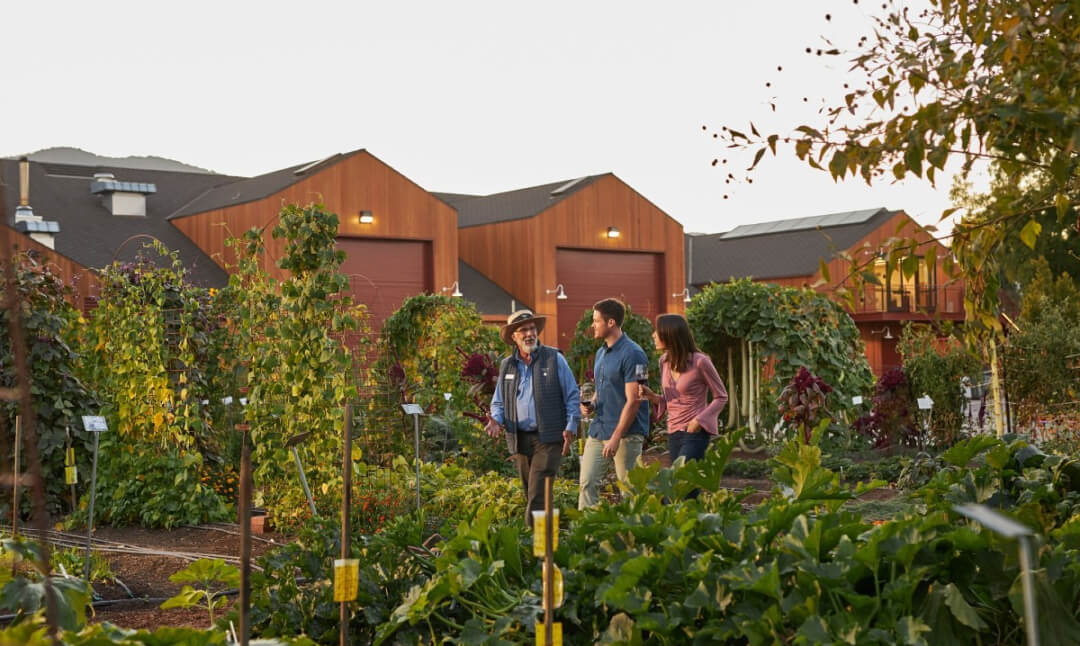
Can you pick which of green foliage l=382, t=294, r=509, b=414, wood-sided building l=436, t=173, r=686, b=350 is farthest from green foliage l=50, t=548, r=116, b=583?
wood-sided building l=436, t=173, r=686, b=350

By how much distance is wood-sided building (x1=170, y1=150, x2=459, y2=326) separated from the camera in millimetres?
24062

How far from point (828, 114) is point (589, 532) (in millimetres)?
1436

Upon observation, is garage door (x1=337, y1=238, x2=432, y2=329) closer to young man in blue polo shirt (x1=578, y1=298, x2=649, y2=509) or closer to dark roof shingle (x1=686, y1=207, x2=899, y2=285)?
dark roof shingle (x1=686, y1=207, x2=899, y2=285)

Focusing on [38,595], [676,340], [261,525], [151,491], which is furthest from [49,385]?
[38,595]

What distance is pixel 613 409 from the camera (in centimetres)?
612

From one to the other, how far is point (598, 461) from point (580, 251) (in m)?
22.6

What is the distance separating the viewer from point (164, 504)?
833cm

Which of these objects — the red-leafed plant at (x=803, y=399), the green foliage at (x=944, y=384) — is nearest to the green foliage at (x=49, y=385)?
the red-leafed plant at (x=803, y=399)

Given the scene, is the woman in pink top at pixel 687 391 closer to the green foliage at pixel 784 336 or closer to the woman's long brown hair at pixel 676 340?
the woman's long brown hair at pixel 676 340

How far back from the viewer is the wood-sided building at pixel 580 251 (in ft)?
90.8

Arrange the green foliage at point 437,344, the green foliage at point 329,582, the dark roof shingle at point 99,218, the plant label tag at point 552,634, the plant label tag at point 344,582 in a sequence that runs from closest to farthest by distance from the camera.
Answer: the plant label tag at point 552,634
the plant label tag at point 344,582
the green foliage at point 329,582
the green foliage at point 437,344
the dark roof shingle at point 99,218

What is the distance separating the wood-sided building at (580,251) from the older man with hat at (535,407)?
67.7 feet

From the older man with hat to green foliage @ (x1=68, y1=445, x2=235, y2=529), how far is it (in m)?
3.23

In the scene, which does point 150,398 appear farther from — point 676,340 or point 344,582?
point 344,582
